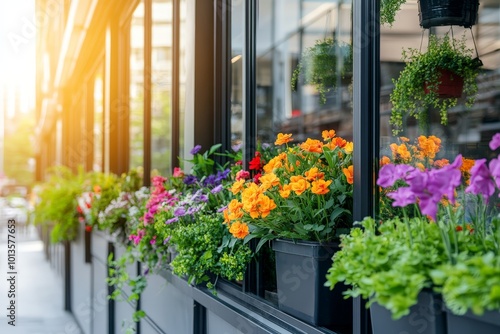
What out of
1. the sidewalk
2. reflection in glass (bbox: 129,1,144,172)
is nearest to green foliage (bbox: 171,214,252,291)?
reflection in glass (bbox: 129,1,144,172)

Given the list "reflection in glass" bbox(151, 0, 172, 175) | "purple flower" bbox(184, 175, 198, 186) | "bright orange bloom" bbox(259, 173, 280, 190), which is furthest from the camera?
"reflection in glass" bbox(151, 0, 172, 175)

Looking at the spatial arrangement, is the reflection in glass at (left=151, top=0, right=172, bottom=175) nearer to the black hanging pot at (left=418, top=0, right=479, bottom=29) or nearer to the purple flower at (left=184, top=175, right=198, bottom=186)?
the purple flower at (left=184, top=175, right=198, bottom=186)

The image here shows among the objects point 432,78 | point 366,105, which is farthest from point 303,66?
point 366,105

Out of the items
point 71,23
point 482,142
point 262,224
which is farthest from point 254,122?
point 71,23

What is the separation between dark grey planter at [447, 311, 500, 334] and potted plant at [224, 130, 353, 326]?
1.57 ft

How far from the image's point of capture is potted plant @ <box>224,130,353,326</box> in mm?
1433

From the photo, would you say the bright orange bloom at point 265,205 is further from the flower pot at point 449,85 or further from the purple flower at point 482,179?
the purple flower at point 482,179

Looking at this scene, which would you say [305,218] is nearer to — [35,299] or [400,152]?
[400,152]

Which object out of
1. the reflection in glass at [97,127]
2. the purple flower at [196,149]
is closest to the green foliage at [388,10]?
the purple flower at [196,149]

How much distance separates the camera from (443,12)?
5.28 feet

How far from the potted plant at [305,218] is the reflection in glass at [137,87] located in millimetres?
2297

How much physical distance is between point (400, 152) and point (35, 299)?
20.7ft

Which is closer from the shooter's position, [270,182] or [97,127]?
[270,182]

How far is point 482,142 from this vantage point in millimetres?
1647
